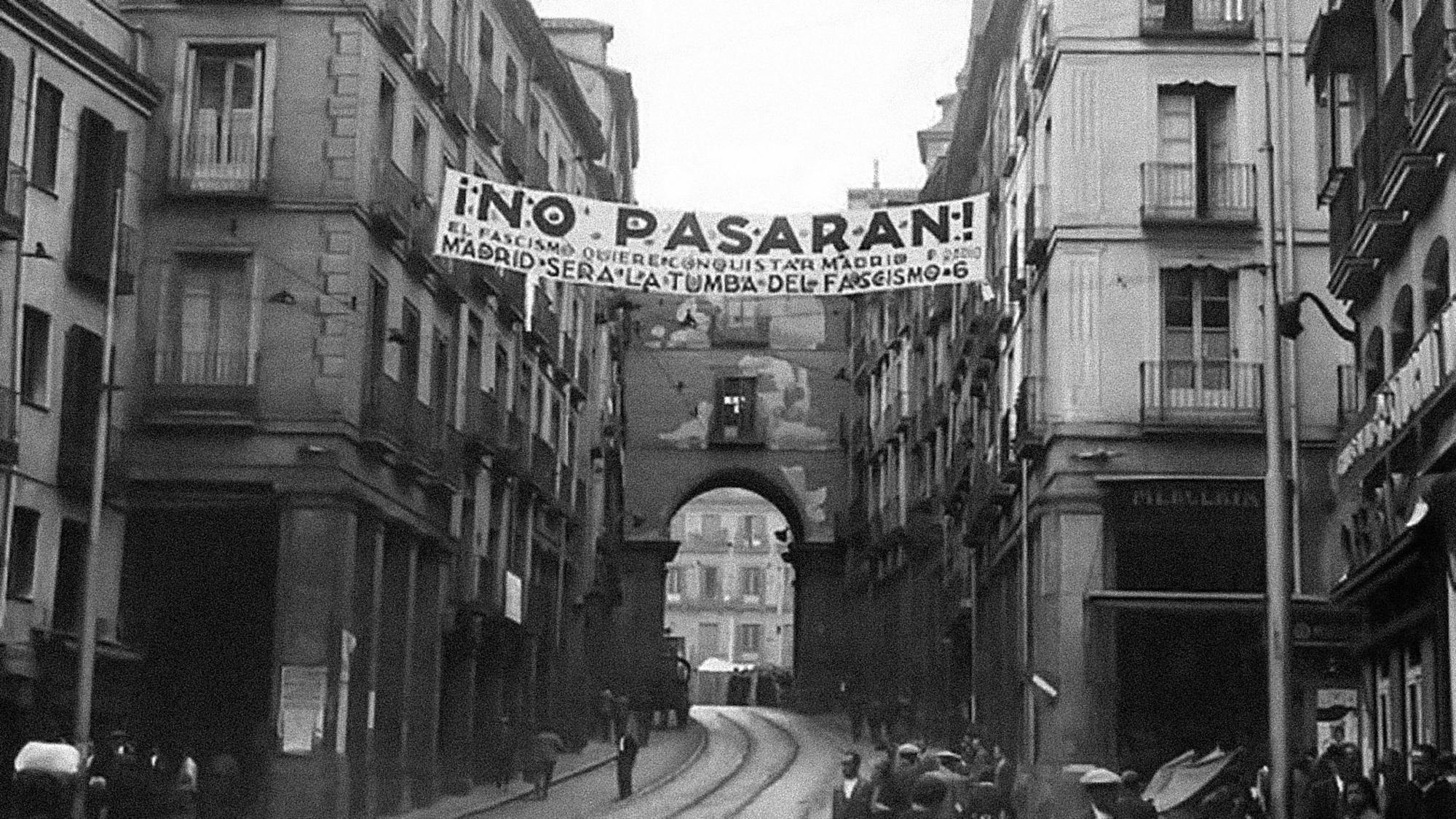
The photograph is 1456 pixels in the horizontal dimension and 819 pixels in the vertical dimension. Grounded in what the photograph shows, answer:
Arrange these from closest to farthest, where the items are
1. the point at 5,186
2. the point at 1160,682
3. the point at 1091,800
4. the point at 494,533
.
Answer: the point at 1091,800 → the point at 5,186 → the point at 1160,682 → the point at 494,533

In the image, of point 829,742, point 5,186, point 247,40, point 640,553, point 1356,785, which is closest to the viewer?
point 1356,785

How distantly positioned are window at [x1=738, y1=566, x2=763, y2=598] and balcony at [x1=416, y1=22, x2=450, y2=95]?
80.3 m

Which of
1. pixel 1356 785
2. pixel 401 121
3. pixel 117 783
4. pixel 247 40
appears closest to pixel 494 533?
pixel 401 121

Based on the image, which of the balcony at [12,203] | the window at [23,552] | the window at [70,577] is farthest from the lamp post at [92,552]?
the window at [70,577]

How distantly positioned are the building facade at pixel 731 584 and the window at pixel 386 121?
81383mm

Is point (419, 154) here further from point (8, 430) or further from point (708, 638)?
point (708, 638)

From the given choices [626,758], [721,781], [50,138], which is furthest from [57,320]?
[721,781]

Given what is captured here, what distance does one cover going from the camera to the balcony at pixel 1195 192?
37.9 m

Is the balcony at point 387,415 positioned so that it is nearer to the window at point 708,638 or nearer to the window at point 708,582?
the window at point 708,582

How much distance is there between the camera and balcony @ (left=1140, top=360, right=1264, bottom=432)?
37656 mm

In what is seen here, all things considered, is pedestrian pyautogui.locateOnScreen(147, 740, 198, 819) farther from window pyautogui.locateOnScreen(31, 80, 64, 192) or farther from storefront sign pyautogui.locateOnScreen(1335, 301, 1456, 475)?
storefront sign pyautogui.locateOnScreen(1335, 301, 1456, 475)

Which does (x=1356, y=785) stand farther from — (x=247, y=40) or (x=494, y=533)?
(x=494, y=533)

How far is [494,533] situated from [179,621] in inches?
476

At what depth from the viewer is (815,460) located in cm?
8338
